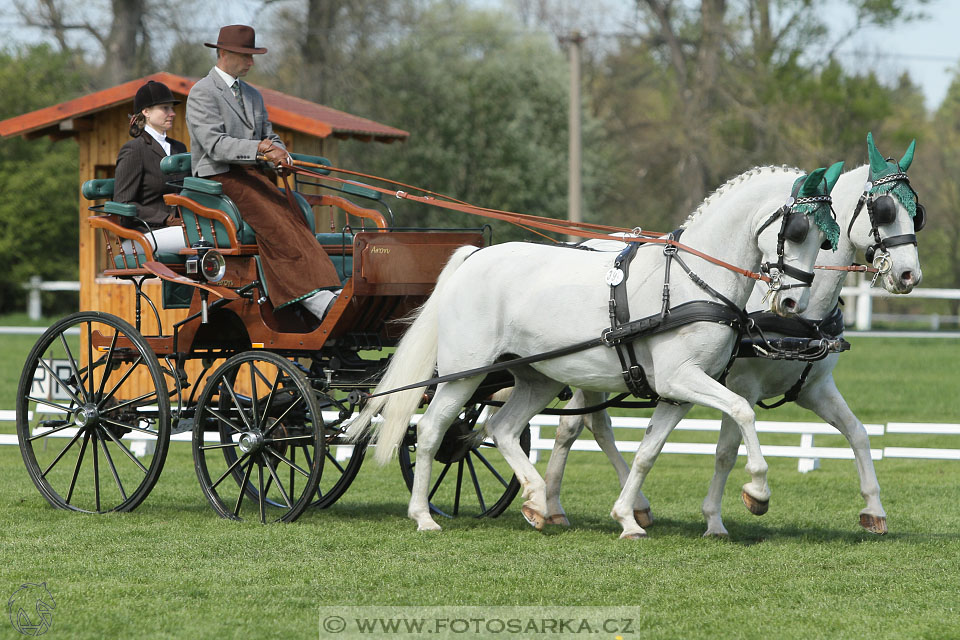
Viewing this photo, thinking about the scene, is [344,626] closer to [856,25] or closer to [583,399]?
[583,399]

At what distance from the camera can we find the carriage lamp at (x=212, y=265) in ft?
23.3

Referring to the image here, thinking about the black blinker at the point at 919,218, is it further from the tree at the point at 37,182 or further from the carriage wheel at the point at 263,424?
the tree at the point at 37,182

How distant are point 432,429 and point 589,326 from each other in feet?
3.72

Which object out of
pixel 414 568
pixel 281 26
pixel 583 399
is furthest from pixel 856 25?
pixel 414 568

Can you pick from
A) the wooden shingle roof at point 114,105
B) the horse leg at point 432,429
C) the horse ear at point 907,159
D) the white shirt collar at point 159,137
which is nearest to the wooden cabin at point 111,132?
the wooden shingle roof at point 114,105

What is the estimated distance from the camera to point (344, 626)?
4641 mm

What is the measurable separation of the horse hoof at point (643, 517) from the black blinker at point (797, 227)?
2.00 m

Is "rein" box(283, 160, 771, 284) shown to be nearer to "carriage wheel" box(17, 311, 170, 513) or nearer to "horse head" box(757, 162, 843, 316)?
"horse head" box(757, 162, 843, 316)

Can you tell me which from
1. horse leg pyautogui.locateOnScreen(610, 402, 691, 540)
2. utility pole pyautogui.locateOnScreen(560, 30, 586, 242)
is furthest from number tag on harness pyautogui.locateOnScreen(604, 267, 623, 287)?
utility pole pyautogui.locateOnScreen(560, 30, 586, 242)

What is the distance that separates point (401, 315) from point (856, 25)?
27.9m

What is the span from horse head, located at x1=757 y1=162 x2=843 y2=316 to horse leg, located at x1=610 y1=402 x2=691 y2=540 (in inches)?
33.5

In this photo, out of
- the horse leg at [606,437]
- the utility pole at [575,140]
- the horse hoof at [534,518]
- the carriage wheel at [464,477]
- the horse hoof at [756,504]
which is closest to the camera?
the horse hoof at [756,504]

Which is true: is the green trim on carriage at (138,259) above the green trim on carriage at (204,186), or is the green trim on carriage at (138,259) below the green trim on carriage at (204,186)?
below

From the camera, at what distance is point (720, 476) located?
686 cm
